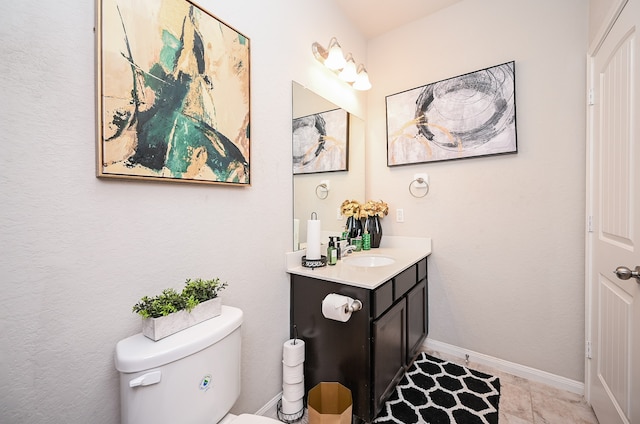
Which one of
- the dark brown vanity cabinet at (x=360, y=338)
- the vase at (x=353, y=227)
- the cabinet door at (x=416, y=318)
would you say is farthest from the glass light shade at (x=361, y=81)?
the cabinet door at (x=416, y=318)

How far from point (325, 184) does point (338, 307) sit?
96 cm

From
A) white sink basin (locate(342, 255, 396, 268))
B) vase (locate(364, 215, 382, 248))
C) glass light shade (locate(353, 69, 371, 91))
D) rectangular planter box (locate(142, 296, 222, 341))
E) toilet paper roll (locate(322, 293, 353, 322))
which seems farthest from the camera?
vase (locate(364, 215, 382, 248))

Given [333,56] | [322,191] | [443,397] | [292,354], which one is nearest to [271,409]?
[292,354]

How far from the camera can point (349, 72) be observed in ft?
6.63

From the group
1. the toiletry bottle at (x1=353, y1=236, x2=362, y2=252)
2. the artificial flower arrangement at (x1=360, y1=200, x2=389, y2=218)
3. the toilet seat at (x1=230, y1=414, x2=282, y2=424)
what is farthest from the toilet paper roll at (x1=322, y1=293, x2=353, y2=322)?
the artificial flower arrangement at (x1=360, y1=200, x2=389, y2=218)

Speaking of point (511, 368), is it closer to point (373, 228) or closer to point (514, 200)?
point (514, 200)

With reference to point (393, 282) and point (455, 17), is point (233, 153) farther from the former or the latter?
point (455, 17)

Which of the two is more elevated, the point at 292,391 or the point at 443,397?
the point at 292,391

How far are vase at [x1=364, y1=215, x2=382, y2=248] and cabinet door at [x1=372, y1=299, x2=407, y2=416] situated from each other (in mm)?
685

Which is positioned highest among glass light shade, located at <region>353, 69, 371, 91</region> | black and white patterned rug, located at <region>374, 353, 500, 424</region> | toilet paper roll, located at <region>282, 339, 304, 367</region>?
glass light shade, located at <region>353, 69, 371, 91</region>

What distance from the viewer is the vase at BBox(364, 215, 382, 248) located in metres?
2.27

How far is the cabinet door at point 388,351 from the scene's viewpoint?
133cm

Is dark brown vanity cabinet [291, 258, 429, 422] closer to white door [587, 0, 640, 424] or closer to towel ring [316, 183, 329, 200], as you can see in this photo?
towel ring [316, 183, 329, 200]

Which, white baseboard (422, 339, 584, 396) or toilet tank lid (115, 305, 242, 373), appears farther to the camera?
white baseboard (422, 339, 584, 396)
